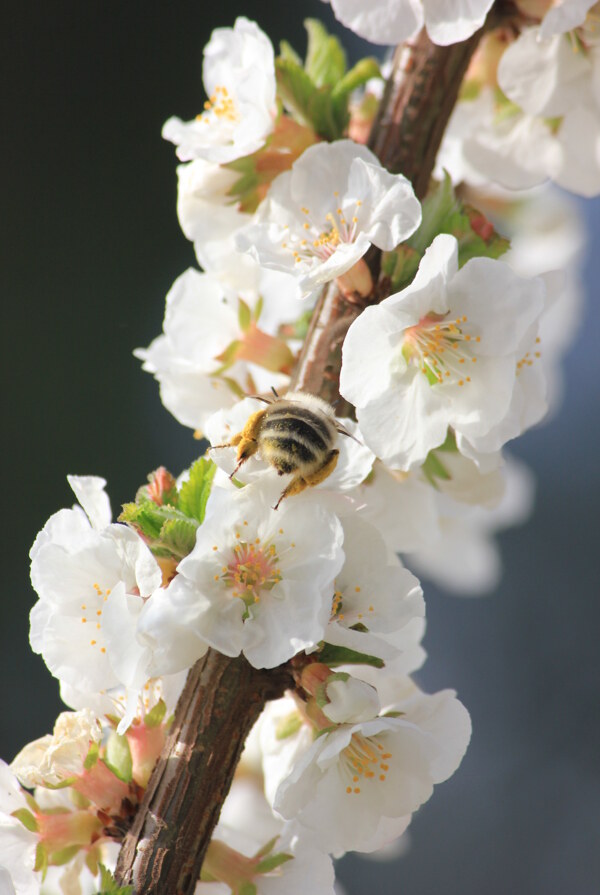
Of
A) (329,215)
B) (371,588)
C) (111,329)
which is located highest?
(111,329)

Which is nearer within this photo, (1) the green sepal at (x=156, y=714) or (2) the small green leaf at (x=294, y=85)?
(1) the green sepal at (x=156, y=714)

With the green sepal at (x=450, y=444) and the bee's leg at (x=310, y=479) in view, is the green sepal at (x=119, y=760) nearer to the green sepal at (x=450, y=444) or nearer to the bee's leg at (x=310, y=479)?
the bee's leg at (x=310, y=479)

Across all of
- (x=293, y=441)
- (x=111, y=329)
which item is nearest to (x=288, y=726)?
(x=293, y=441)

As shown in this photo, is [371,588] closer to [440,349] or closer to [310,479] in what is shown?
[310,479]

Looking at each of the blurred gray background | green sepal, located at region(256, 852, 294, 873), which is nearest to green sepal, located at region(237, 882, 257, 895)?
green sepal, located at region(256, 852, 294, 873)

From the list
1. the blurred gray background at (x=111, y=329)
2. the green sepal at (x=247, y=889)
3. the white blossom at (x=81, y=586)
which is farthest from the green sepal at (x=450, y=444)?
the blurred gray background at (x=111, y=329)

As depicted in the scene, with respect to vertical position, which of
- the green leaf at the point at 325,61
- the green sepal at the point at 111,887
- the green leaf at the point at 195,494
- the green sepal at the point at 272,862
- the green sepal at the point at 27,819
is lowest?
the green sepal at the point at 111,887
